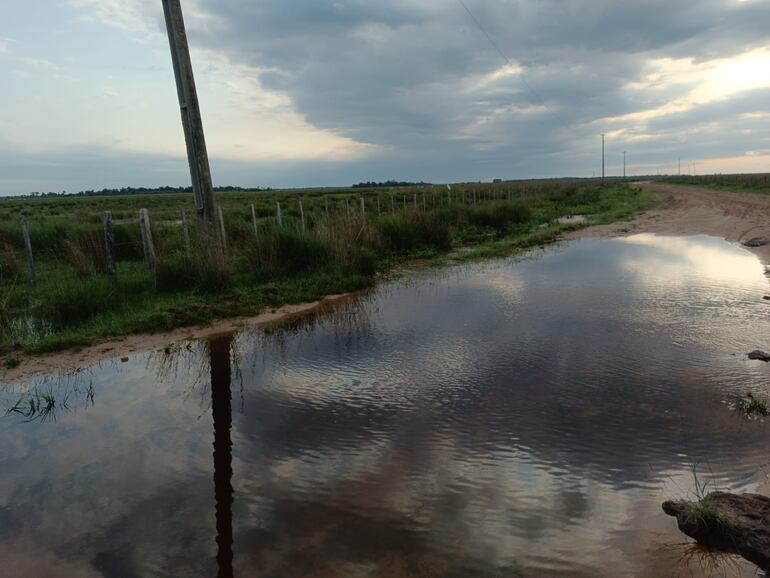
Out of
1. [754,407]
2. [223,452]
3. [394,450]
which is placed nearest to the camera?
[394,450]

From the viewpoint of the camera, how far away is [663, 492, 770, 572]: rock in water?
9.15ft

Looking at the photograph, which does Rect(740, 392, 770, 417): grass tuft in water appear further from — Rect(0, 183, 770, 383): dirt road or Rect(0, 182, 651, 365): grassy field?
Rect(0, 182, 651, 365): grassy field

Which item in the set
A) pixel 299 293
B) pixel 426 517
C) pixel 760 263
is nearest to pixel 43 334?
pixel 299 293

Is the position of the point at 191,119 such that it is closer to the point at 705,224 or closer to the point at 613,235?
the point at 613,235

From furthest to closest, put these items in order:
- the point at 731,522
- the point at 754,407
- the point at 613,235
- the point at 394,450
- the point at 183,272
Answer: the point at 613,235
the point at 183,272
the point at 754,407
the point at 394,450
the point at 731,522

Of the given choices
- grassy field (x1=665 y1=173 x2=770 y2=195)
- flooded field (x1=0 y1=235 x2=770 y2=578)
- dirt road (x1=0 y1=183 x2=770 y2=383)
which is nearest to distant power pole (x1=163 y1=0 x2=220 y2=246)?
dirt road (x1=0 y1=183 x2=770 y2=383)

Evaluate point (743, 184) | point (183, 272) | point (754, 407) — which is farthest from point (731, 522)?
point (743, 184)

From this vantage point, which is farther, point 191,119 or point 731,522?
point 191,119

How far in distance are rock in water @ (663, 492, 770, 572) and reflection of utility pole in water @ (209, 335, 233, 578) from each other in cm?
279

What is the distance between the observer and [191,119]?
10719 millimetres

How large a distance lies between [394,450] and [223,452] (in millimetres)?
1477

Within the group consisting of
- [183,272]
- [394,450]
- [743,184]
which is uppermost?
[743,184]

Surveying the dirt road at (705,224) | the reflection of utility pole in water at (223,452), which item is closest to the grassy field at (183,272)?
the reflection of utility pole in water at (223,452)

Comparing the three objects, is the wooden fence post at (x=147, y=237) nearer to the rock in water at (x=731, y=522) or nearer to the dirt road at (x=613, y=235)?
the dirt road at (x=613, y=235)
